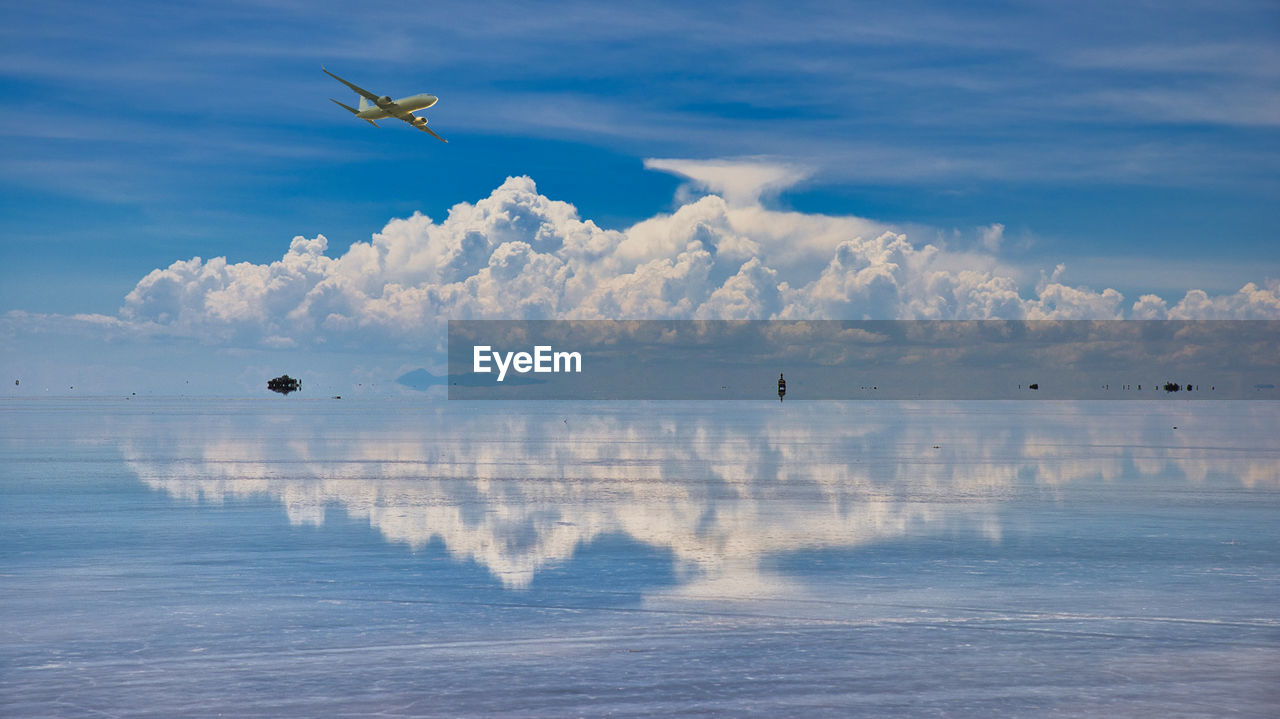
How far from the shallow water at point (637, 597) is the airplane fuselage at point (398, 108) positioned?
45759mm

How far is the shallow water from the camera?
13672mm

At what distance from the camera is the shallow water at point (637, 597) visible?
13.7 m

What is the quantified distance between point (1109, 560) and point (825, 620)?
9.13m

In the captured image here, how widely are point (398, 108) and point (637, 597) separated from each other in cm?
7104

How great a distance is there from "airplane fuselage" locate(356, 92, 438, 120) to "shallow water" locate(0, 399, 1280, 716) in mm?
45759

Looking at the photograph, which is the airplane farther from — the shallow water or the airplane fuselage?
the shallow water

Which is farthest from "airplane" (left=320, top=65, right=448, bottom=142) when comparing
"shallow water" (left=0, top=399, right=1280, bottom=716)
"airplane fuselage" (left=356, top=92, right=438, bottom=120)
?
"shallow water" (left=0, top=399, right=1280, bottom=716)

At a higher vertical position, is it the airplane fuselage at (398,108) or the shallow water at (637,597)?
the airplane fuselage at (398,108)

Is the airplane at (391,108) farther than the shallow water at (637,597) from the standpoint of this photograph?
Yes

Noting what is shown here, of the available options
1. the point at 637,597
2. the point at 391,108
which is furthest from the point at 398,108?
the point at 637,597

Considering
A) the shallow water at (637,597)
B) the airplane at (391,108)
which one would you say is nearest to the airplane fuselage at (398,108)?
the airplane at (391,108)

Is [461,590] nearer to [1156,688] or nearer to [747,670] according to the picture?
[747,670]

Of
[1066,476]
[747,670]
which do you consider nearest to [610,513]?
[747,670]

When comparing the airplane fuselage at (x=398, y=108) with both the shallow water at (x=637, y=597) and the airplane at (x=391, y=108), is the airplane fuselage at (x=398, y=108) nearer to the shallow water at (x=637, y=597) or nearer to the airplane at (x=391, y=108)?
the airplane at (x=391, y=108)
